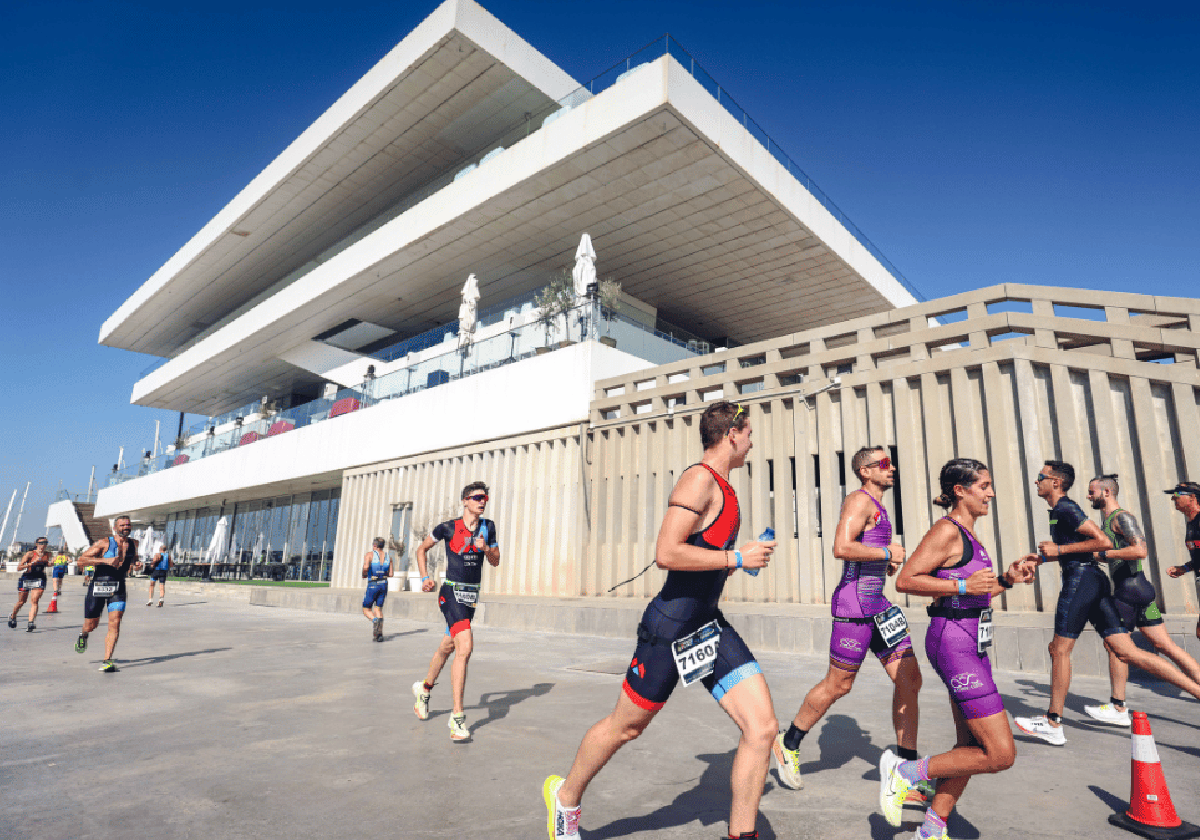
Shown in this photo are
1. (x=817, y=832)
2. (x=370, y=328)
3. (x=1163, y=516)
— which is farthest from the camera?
(x=370, y=328)

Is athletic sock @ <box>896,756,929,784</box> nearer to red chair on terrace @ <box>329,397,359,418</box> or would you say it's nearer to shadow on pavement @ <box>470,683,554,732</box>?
shadow on pavement @ <box>470,683,554,732</box>

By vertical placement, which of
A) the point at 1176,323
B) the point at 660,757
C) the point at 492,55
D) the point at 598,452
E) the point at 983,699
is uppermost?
the point at 492,55

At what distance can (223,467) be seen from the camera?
31.4 metres

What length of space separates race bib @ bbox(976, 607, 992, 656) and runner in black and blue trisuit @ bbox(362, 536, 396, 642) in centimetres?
978

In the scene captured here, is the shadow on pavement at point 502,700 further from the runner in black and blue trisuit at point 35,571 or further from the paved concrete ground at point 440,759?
the runner in black and blue trisuit at point 35,571

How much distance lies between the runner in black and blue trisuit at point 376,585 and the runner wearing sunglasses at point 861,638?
8.69 meters

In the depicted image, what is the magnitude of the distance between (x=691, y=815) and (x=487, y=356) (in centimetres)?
1697

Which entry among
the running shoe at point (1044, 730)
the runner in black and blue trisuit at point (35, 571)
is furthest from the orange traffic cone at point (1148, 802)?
the runner in black and blue trisuit at point (35, 571)

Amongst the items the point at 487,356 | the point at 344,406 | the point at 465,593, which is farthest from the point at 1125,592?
the point at 344,406

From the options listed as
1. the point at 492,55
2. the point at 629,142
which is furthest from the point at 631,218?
the point at 492,55

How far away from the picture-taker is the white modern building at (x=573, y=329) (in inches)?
444

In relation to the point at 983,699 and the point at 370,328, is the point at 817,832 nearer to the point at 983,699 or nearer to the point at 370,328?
the point at 983,699

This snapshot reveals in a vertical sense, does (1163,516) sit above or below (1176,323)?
below

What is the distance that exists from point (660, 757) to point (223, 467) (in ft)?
107
